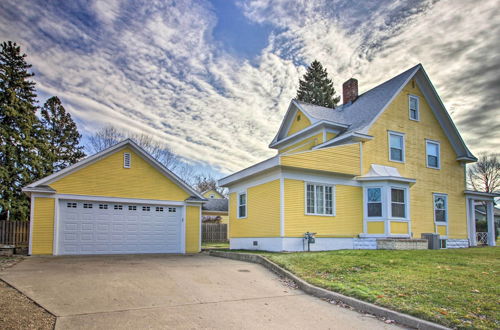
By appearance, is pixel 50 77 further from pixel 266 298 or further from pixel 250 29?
pixel 266 298

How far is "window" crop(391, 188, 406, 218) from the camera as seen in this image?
16.0 meters

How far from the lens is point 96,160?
624 inches

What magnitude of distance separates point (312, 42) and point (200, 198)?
981 centimetres

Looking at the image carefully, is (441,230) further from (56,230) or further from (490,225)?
(56,230)

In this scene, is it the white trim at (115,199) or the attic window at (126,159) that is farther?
the attic window at (126,159)

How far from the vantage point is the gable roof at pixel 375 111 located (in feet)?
58.1

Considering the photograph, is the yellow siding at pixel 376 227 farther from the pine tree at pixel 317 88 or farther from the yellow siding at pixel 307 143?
the pine tree at pixel 317 88

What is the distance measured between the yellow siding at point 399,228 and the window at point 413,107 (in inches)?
254

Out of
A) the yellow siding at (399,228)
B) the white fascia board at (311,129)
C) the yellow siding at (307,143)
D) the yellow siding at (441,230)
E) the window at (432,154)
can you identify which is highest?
the white fascia board at (311,129)

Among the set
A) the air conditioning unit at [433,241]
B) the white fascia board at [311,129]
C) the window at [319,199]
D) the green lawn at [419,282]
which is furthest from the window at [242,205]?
the air conditioning unit at [433,241]

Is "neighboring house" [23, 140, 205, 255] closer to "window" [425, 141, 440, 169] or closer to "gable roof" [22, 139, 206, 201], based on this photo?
"gable roof" [22, 139, 206, 201]

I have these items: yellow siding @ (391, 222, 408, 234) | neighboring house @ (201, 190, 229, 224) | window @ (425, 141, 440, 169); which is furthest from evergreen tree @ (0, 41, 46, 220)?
window @ (425, 141, 440, 169)

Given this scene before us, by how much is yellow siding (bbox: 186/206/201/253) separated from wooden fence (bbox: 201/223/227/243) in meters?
11.1

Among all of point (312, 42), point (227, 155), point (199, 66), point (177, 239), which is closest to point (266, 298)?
point (177, 239)
